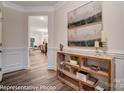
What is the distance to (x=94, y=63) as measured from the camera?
2396 millimetres

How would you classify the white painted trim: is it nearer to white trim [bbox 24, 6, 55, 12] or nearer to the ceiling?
the ceiling

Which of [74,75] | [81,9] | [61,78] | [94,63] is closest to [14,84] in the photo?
[61,78]

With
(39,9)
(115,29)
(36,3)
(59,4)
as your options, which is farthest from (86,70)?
(39,9)

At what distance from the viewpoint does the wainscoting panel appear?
151 inches

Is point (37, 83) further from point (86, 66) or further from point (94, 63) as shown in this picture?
point (94, 63)

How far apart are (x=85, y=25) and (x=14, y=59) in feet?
9.47

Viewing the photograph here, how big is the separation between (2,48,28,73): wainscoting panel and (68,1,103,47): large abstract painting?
2.11 m

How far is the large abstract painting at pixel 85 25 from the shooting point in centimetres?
231

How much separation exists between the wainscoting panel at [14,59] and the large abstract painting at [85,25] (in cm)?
211

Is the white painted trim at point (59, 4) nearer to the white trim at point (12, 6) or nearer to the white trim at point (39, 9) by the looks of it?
the white trim at point (39, 9)

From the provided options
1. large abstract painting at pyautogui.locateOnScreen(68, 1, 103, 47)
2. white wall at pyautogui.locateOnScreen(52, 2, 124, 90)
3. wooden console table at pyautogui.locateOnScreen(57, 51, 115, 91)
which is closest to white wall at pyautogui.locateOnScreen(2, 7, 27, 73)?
wooden console table at pyautogui.locateOnScreen(57, 51, 115, 91)

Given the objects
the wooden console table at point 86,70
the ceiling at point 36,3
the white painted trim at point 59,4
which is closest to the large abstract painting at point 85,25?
the wooden console table at point 86,70

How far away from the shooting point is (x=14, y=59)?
4129 millimetres

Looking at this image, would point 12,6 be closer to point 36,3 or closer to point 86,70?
point 36,3
